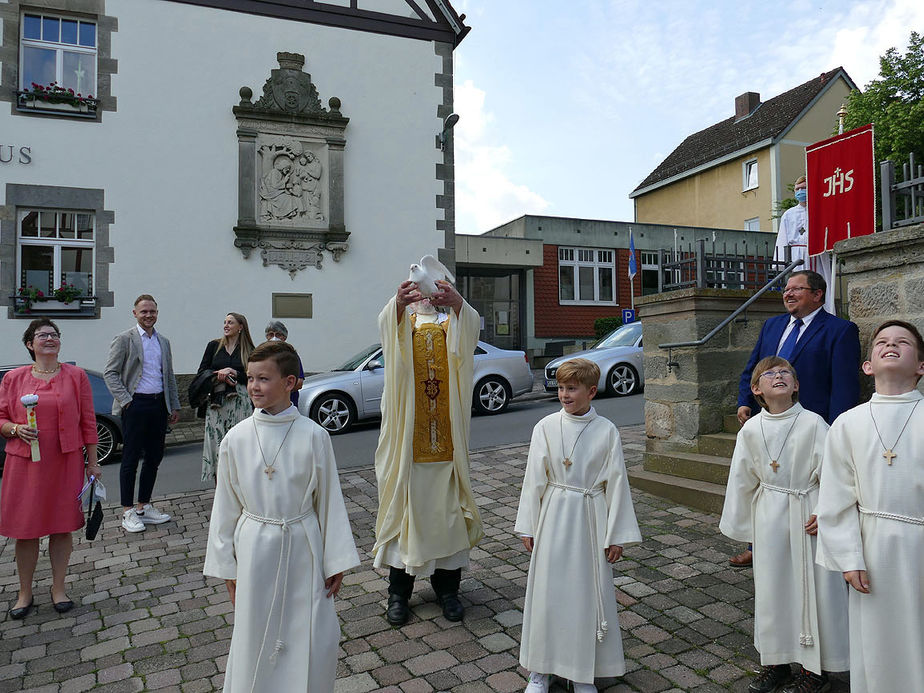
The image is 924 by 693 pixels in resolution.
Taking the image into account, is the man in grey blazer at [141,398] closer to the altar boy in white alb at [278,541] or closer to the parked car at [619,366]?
the altar boy in white alb at [278,541]

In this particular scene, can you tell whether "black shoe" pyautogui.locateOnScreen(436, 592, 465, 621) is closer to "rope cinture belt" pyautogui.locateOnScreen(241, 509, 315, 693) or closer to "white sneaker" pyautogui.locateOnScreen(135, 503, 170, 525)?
"rope cinture belt" pyautogui.locateOnScreen(241, 509, 315, 693)

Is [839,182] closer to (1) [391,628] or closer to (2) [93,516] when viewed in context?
(1) [391,628]

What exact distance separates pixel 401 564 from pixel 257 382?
65.7 inches

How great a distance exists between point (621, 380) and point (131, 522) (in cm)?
973

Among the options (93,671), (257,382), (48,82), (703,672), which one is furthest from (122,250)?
(703,672)

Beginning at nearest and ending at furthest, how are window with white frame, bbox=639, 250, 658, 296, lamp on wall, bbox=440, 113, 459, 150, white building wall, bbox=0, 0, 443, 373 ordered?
white building wall, bbox=0, 0, 443, 373, lamp on wall, bbox=440, 113, 459, 150, window with white frame, bbox=639, 250, 658, 296

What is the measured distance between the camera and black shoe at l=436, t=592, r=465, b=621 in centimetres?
387

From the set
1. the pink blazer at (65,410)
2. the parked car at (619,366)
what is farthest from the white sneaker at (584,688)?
the parked car at (619,366)

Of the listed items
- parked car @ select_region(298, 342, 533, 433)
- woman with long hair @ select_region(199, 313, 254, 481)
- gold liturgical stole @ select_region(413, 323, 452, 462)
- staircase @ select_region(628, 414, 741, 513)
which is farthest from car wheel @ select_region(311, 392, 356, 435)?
gold liturgical stole @ select_region(413, 323, 452, 462)

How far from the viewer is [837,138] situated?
6.43 metres

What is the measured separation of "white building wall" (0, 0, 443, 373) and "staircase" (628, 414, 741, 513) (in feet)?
28.2

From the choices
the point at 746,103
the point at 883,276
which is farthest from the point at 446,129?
the point at 746,103

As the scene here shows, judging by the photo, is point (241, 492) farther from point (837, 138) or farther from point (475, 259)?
point (475, 259)

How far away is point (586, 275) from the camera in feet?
83.8
